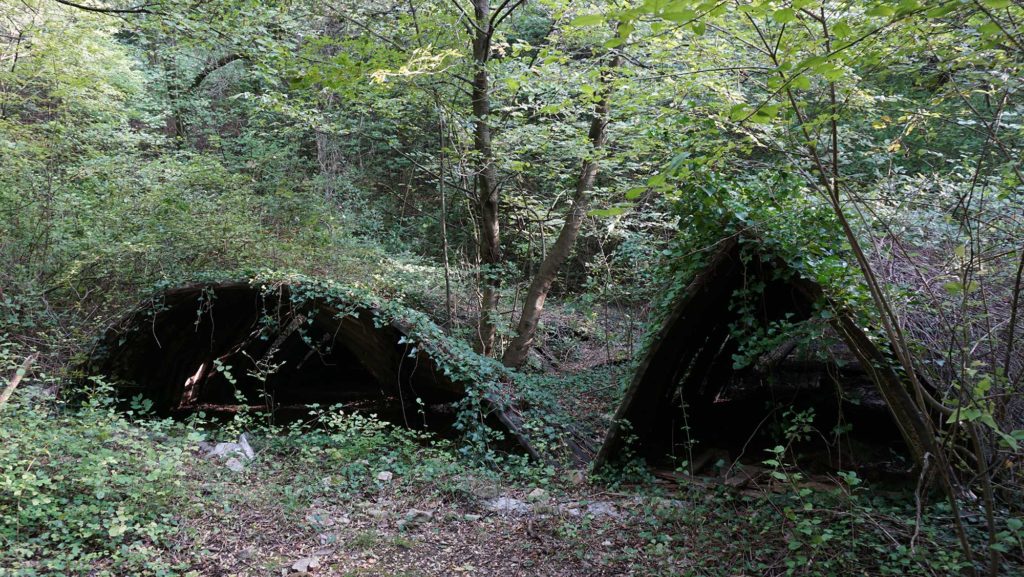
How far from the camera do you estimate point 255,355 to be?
33.0ft

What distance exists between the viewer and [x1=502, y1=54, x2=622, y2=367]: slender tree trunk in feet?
30.8

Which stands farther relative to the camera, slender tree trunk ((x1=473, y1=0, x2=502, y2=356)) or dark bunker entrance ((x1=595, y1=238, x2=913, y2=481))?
slender tree trunk ((x1=473, y1=0, x2=502, y2=356))

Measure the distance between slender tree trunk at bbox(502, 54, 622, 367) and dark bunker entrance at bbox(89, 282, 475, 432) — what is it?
219 cm

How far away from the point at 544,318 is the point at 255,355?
19.9 ft

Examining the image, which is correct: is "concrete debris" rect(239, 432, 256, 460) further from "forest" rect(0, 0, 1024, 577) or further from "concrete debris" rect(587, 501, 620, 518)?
"concrete debris" rect(587, 501, 620, 518)

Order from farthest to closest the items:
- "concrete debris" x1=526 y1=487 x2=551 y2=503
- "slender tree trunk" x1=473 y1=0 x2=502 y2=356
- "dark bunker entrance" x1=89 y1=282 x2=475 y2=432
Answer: "slender tree trunk" x1=473 y1=0 x2=502 y2=356 < "dark bunker entrance" x1=89 y1=282 x2=475 y2=432 < "concrete debris" x1=526 y1=487 x2=551 y2=503

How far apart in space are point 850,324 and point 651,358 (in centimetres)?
186

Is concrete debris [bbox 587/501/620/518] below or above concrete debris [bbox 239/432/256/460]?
above

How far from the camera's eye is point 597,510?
5.25 m

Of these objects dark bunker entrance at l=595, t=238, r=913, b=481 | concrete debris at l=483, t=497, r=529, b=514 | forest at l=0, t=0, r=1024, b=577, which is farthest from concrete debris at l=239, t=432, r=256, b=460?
dark bunker entrance at l=595, t=238, r=913, b=481

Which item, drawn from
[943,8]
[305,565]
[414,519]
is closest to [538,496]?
[414,519]

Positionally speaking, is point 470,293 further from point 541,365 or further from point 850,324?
point 850,324

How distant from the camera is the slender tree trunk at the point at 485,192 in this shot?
844cm

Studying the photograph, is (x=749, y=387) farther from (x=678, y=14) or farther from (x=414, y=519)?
(x=678, y=14)
